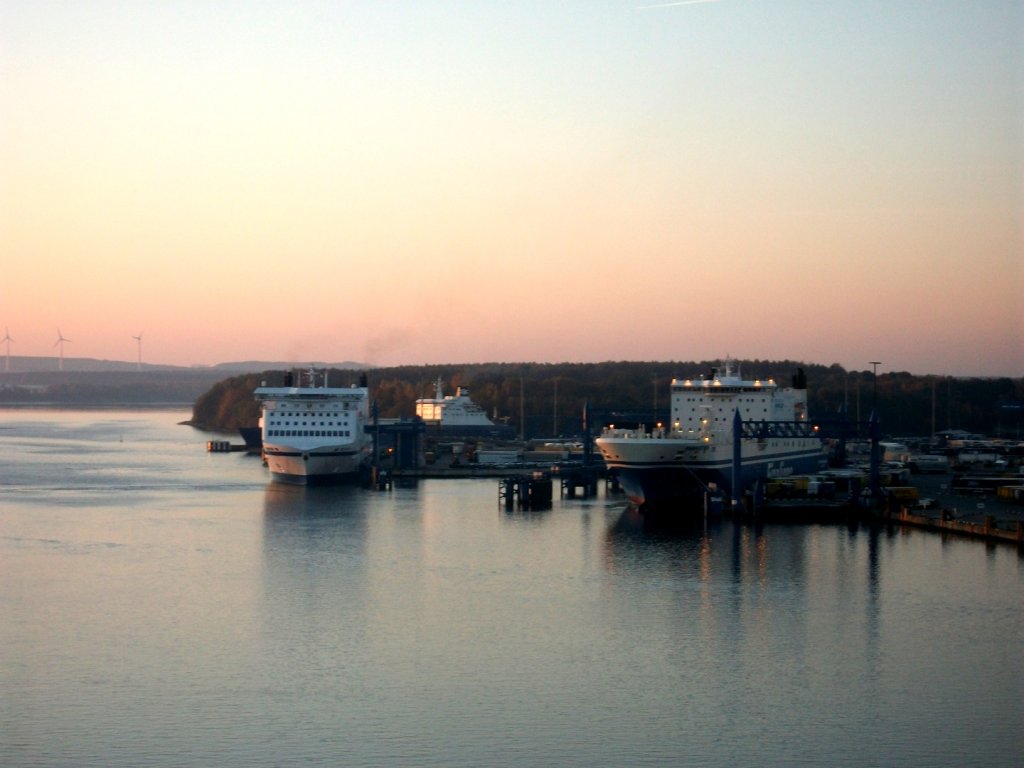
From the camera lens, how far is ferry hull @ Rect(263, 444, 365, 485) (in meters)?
29.5

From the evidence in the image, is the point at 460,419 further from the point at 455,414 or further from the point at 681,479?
the point at 681,479

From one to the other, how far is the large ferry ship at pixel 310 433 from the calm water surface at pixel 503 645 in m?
6.91

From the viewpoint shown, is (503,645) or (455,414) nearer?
(503,645)

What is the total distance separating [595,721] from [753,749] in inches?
48.7

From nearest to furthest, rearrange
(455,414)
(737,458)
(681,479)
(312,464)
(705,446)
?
(737,458)
(705,446)
(681,479)
(312,464)
(455,414)

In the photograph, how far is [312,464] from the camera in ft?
96.8

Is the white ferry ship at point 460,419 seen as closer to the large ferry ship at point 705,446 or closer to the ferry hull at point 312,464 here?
the ferry hull at point 312,464

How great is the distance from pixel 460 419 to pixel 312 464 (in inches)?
770

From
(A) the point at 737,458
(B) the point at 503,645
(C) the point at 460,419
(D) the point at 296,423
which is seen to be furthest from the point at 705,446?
(C) the point at 460,419

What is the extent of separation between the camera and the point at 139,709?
10.9 metres

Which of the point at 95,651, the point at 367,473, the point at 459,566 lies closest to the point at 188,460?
the point at 367,473

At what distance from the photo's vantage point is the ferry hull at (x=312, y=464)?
29.5 metres

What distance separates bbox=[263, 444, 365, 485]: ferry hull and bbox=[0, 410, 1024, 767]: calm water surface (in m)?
6.81

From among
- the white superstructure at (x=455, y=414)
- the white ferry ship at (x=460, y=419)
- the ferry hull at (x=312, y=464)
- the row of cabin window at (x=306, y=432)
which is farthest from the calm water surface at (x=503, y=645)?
the white superstructure at (x=455, y=414)
